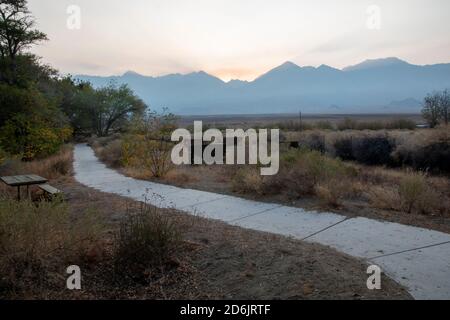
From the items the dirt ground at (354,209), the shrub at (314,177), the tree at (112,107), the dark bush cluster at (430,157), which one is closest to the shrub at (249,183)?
the dirt ground at (354,209)

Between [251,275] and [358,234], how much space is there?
2354 mm

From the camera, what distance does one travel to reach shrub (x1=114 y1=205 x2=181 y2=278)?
420cm

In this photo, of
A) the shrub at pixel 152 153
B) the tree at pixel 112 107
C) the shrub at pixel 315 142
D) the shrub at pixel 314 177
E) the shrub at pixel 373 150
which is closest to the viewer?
the shrub at pixel 314 177

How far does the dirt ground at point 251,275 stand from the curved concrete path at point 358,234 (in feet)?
1.08

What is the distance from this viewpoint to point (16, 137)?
55.1 feet

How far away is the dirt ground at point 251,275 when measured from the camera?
367 cm

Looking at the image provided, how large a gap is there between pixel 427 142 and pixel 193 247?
49.9 feet

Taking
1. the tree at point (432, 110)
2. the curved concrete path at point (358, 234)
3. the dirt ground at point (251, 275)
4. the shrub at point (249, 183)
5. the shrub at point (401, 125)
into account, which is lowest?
the curved concrete path at point (358, 234)

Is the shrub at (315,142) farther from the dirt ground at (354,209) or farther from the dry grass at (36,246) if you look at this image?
the dry grass at (36,246)

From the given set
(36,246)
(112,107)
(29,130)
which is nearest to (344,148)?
(29,130)

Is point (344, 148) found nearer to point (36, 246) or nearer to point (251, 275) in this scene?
point (251, 275)

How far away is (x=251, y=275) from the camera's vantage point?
159 inches
